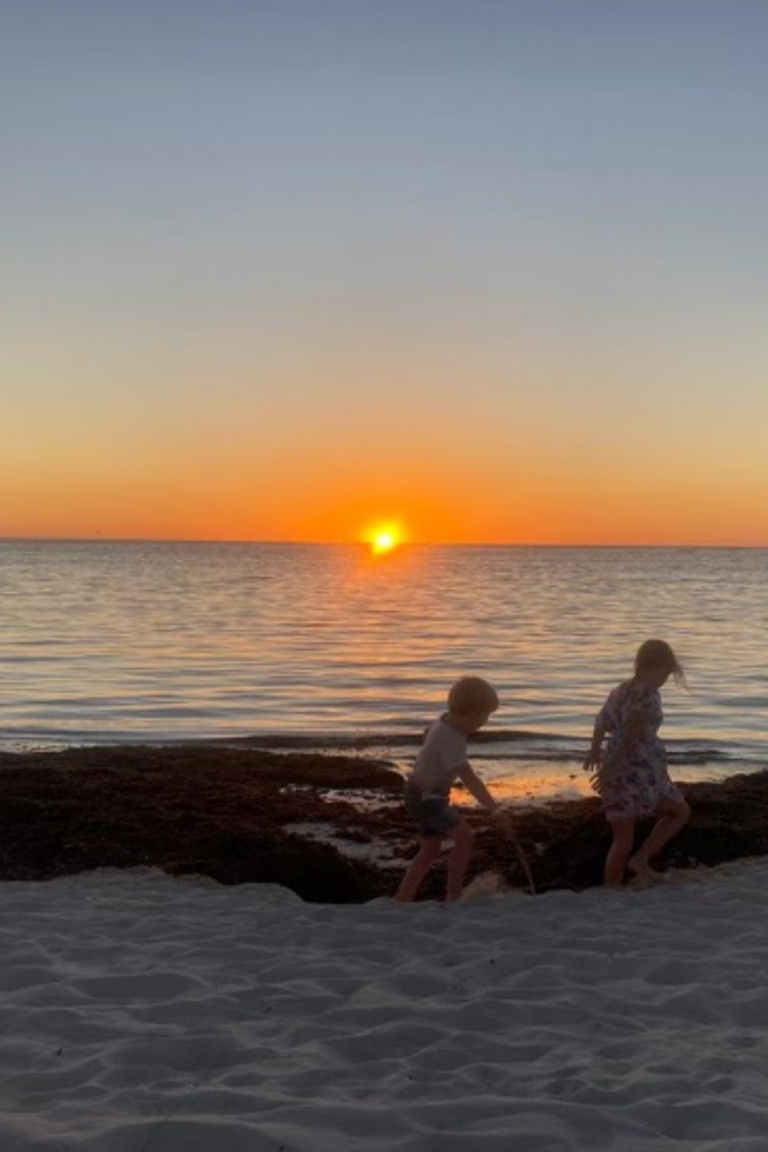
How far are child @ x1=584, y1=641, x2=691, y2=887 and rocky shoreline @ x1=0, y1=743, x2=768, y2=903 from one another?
440 mm

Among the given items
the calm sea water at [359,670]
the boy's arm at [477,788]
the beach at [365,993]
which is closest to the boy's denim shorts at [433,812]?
the boy's arm at [477,788]

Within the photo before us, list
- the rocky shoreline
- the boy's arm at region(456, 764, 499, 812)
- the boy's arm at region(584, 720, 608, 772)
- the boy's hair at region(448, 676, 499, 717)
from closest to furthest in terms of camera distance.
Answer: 1. the boy's arm at region(456, 764, 499, 812)
2. the boy's hair at region(448, 676, 499, 717)
3. the boy's arm at region(584, 720, 608, 772)
4. the rocky shoreline

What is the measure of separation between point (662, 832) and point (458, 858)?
5.30ft

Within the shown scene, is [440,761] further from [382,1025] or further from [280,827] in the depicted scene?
[280,827]

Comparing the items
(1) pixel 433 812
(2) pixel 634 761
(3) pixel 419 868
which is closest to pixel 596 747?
(2) pixel 634 761

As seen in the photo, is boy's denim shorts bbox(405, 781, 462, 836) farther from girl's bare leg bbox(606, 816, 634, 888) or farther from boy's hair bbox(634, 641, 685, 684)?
boy's hair bbox(634, 641, 685, 684)

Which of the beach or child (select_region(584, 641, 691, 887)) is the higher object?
child (select_region(584, 641, 691, 887))

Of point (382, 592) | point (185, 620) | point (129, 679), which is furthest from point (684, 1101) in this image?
point (382, 592)

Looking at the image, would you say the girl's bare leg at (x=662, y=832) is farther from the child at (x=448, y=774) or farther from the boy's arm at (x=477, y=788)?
the boy's arm at (x=477, y=788)

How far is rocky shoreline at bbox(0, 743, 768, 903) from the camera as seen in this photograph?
897cm

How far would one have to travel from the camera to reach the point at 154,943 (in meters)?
6.74

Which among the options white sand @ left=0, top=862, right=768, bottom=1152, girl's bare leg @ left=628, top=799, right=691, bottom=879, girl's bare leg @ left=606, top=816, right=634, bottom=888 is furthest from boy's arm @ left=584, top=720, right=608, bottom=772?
white sand @ left=0, top=862, right=768, bottom=1152

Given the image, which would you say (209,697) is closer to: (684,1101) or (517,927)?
(517,927)

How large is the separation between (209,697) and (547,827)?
12100 mm
